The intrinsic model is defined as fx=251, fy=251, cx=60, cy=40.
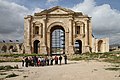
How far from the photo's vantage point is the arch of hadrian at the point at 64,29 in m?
65.6

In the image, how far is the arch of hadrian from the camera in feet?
215

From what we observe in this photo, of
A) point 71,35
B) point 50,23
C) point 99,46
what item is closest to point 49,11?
point 50,23

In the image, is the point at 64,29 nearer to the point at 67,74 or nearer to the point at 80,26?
the point at 80,26

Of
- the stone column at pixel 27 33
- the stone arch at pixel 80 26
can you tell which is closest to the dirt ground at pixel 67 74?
the stone column at pixel 27 33

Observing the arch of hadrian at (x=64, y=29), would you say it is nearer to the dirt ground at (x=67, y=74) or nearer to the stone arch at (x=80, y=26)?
the stone arch at (x=80, y=26)

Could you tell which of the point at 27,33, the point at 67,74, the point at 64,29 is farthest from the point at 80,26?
the point at 67,74

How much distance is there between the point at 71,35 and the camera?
215 ft

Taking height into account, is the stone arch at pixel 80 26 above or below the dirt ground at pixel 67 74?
above

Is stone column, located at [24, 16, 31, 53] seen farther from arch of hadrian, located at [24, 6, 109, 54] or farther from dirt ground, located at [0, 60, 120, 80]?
dirt ground, located at [0, 60, 120, 80]

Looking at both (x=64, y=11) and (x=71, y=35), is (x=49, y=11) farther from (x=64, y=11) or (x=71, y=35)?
(x=71, y=35)

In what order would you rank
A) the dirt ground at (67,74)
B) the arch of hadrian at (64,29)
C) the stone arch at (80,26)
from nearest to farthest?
the dirt ground at (67,74)
the arch of hadrian at (64,29)
the stone arch at (80,26)

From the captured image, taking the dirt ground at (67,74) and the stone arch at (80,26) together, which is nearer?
the dirt ground at (67,74)

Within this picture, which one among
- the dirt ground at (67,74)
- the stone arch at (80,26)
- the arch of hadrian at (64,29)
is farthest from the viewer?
the stone arch at (80,26)

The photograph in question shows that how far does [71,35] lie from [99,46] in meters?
8.00
